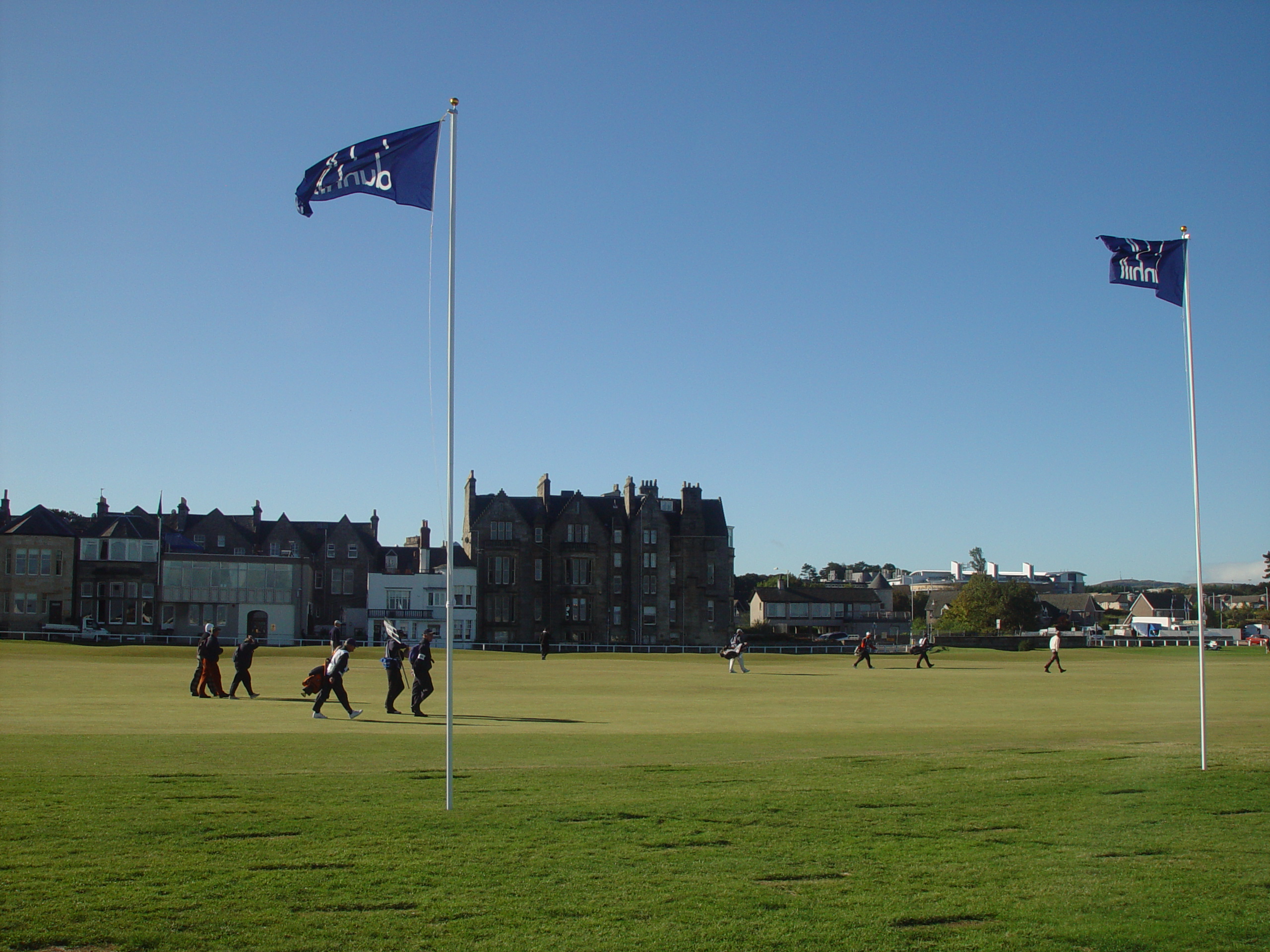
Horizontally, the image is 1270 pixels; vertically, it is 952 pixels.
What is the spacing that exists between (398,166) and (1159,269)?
13.2m

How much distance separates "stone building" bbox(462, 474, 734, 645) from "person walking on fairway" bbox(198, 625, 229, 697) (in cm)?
7079

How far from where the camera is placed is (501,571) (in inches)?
4048

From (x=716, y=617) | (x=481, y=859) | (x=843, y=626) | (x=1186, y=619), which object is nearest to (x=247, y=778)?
(x=481, y=859)

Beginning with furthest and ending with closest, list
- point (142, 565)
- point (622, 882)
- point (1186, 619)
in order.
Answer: point (1186, 619), point (142, 565), point (622, 882)

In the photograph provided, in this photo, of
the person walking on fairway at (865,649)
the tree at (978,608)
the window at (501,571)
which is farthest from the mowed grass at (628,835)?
the tree at (978,608)

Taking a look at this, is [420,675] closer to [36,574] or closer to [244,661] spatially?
[244,661]

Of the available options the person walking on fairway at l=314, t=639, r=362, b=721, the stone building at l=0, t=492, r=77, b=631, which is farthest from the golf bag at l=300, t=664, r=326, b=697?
the stone building at l=0, t=492, r=77, b=631

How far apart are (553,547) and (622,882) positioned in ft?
310

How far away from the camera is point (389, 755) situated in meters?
18.0

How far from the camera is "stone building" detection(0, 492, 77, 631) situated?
90.7 m

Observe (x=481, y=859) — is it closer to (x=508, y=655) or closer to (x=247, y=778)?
Result: (x=247, y=778)

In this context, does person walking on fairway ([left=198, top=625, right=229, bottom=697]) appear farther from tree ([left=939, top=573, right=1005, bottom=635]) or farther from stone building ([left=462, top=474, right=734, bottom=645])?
tree ([left=939, top=573, right=1005, bottom=635])

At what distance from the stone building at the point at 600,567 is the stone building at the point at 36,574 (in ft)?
111

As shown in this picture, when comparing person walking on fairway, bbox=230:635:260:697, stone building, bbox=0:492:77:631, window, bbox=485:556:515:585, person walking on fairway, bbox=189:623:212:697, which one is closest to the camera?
person walking on fairway, bbox=230:635:260:697
